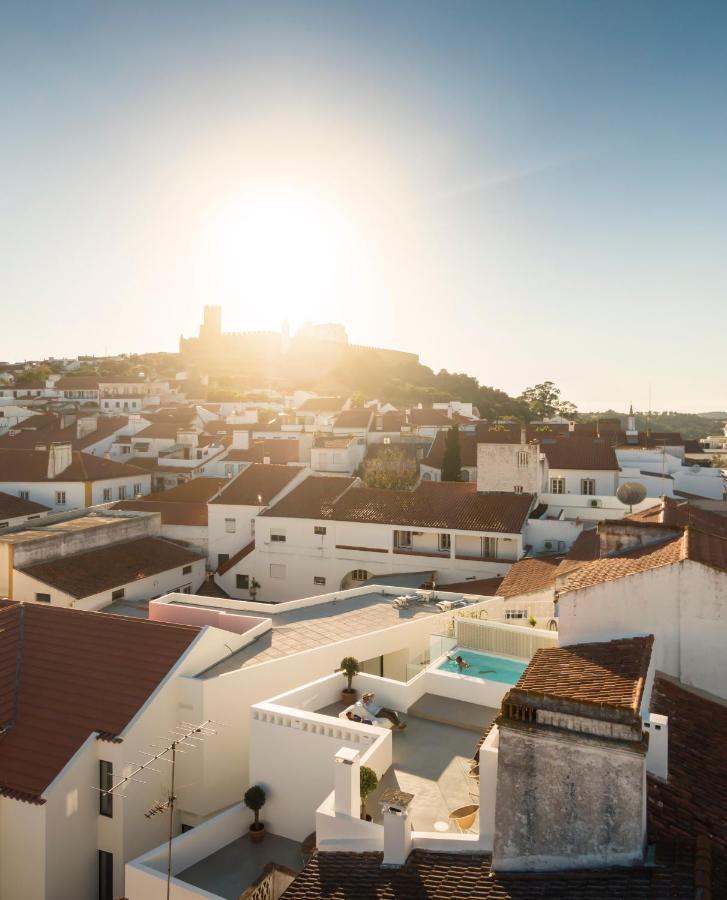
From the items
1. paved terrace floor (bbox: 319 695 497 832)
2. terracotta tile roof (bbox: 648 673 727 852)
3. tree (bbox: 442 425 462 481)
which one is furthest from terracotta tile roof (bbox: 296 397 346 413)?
terracotta tile roof (bbox: 648 673 727 852)

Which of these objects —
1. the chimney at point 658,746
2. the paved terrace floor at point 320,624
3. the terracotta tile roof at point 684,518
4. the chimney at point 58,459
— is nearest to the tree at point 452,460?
the paved terrace floor at point 320,624

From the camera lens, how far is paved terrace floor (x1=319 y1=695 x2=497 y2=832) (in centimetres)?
1141

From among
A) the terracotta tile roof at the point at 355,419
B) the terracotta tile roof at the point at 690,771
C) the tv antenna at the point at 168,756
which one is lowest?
the tv antenna at the point at 168,756

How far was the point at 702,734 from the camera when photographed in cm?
1023

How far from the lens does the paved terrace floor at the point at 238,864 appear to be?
1180 centimetres

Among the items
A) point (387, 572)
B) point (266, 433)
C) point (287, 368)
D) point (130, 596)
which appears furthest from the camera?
point (287, 368)

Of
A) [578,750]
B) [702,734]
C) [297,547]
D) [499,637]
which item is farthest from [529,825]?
[297,547]

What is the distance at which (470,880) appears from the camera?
26.4ft

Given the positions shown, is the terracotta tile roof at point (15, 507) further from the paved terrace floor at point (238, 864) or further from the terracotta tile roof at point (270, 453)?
the paved terrace floor at point (238, 864)

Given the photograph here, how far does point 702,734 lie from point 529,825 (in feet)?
13.4

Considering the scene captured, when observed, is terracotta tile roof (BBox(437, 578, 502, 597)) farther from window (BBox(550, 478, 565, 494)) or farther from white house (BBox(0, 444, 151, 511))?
white house (BBox(0, 444, 151, 511))

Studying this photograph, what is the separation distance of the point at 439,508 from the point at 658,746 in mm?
25338

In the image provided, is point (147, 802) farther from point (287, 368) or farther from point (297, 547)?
point (287, 368)

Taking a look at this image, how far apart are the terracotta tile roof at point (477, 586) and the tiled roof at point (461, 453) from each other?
1971cm
